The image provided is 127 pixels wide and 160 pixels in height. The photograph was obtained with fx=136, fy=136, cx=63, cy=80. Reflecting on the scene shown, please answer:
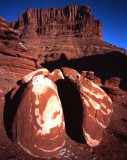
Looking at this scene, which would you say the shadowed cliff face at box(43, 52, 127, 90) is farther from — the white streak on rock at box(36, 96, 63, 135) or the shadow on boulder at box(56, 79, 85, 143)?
the white streak on rock at box(36, 96, 63, 135)

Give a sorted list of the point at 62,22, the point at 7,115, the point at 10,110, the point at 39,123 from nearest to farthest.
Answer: the point at 39,123 → the point at 7,115 → the point at 10,110 → the point at 62,22

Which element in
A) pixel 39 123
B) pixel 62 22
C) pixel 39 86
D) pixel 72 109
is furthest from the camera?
pixel 62 22

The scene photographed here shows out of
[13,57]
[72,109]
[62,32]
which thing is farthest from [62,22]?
[72,109]

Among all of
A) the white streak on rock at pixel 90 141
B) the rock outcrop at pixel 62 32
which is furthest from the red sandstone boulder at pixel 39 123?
the rock outcrop at pixel 62 32

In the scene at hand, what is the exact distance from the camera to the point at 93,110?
4.59 metres

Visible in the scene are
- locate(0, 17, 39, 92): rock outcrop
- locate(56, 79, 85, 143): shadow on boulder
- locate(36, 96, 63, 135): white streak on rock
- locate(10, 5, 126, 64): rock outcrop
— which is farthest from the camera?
locate(10, 5, 126, 64): rock outcrop

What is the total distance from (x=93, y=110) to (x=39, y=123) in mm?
1853

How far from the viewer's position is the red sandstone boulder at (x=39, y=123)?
367cm

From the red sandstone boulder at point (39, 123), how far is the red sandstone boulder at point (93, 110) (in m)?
0.83

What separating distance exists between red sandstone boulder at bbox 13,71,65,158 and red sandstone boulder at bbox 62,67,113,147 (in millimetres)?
832

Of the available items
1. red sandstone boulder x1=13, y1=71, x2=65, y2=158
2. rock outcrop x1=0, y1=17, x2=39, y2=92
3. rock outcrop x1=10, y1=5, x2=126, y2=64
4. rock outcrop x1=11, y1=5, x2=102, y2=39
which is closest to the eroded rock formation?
red sandstone boulder x1=13, y1=71, x2=65, y2=158

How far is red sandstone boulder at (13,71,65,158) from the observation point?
12.1ft

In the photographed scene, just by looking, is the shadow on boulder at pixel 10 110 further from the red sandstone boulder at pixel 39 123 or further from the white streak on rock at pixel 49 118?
the white streak on rock at pixel 49 118

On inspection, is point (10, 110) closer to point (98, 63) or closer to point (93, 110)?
point (93, 110)
